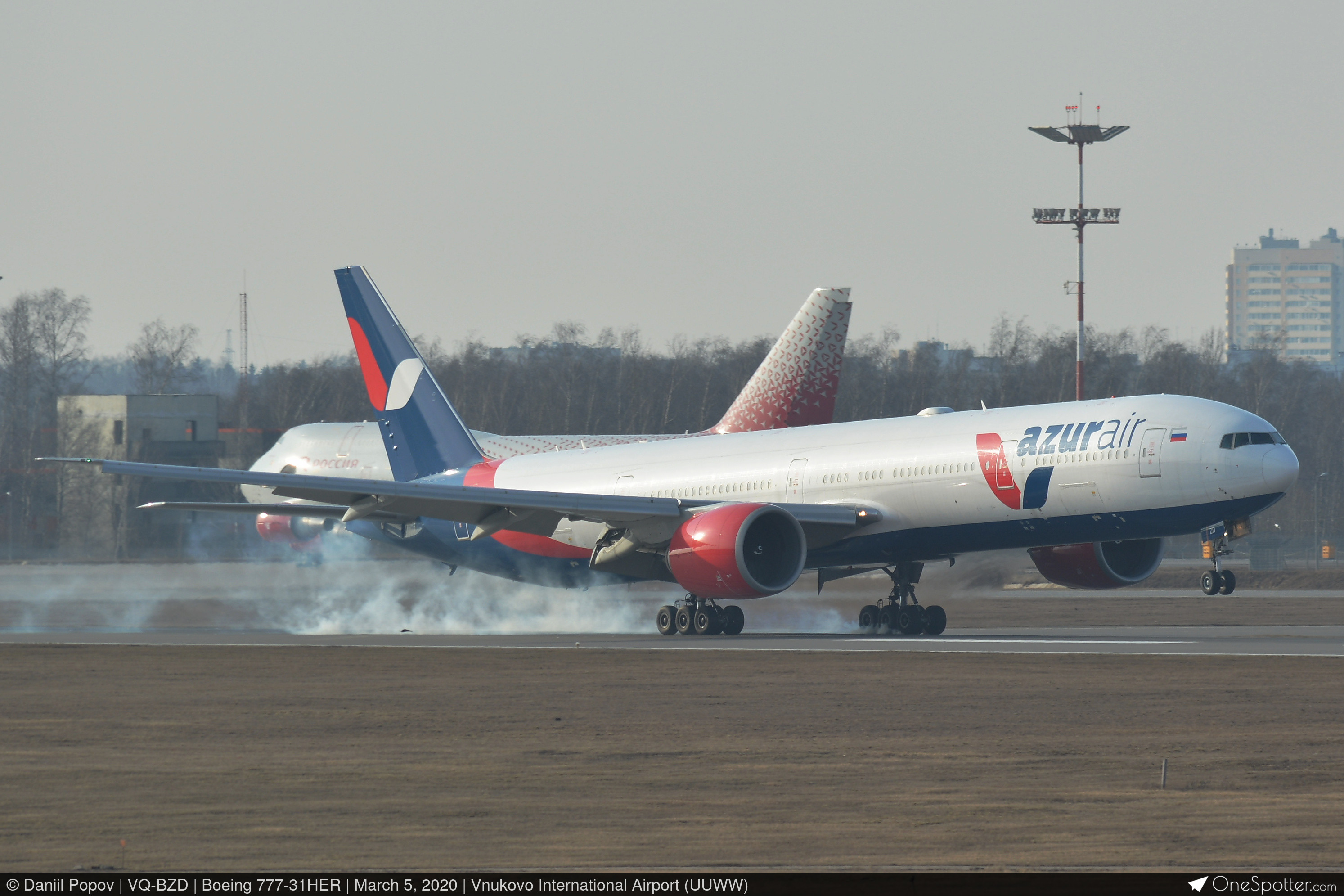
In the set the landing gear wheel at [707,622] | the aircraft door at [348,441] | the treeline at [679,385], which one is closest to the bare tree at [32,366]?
the treeline at [679,385]

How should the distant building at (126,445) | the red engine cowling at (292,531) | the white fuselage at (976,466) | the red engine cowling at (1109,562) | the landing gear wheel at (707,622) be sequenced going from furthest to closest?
the distant building at (126,445), the red engine cowling at (292,531), the red engine cowling at (1109,562), the landing gear wheel at (707,622), the white fuselage at (976,466)

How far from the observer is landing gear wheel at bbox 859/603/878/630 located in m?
36.3

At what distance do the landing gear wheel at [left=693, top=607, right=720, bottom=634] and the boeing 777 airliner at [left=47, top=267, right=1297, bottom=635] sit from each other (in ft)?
0.12

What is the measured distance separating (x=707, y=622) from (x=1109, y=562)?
9.10 metres

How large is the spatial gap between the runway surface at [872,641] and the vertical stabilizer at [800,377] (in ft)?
51.8

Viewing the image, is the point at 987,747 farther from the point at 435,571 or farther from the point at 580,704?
the point at 435,571

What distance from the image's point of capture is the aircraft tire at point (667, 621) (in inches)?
1421

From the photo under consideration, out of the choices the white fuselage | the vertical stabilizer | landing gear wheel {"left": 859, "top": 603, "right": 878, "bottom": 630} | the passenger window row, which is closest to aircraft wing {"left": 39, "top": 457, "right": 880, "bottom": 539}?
the passenger window row

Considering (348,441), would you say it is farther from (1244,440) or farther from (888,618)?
(1244,440)

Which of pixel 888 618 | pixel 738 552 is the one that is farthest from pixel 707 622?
pixel 888 618

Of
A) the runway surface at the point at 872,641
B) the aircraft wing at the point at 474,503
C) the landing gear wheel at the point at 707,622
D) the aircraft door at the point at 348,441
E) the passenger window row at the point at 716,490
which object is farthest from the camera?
the aircraft door at the point at 348,441

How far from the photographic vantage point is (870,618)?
36469mm

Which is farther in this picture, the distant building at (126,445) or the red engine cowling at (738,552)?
the distant building at (126,445)

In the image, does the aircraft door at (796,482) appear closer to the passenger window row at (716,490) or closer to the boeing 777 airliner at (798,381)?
the passenger window row at (716,490)
